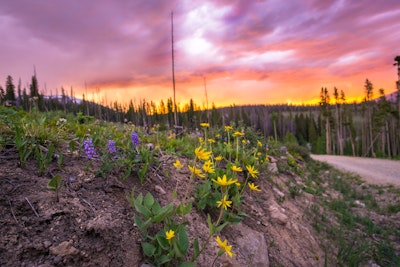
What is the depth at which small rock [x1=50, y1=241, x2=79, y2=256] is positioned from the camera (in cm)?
162

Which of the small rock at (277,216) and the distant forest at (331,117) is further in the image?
the distant forest at (331,117)

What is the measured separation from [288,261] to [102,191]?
7.49 feet

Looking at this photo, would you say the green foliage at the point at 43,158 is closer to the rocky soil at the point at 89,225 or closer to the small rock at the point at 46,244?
the rocky soil at the point at 89,225

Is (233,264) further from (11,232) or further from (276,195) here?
(276,195)

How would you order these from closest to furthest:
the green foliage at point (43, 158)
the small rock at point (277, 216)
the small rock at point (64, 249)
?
the small rock at point (64, 249), the green foliage at point (43, 158), the small rock at point (277, 216)

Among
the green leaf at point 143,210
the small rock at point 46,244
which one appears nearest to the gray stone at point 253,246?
the green leaf at point 143,210

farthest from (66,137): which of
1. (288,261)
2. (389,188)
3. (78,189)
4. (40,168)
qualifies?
(389,188)

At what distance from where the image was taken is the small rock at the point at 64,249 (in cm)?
162

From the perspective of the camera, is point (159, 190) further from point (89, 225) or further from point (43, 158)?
point (43, 158)

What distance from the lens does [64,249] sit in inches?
64.5

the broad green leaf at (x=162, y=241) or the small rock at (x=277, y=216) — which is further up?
the broad green leaf at (x=162, y=241)

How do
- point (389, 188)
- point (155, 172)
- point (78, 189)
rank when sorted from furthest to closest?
point (389, 188), point (155, 172), point (78, 189)

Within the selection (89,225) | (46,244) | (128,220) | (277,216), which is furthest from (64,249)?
(277,216)

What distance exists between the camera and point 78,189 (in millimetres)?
2236
